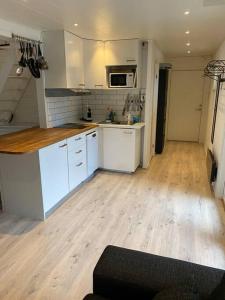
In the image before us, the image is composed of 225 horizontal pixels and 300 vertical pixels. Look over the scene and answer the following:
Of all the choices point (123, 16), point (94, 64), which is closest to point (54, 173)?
point (123, 16)

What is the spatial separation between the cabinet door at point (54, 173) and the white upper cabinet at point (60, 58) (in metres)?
0.99

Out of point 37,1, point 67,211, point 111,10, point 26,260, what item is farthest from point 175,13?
point 26,260

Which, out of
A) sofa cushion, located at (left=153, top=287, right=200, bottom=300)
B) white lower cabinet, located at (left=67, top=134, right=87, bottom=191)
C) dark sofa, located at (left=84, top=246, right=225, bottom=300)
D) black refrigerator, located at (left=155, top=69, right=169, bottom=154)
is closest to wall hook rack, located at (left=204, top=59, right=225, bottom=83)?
black refrigerator, located at (left=155, top=69, right=169, bottom=154)

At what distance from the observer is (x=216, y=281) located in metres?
1.20

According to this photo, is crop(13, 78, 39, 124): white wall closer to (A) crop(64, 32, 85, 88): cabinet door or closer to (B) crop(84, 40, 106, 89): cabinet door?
(A) crop(64, 32, 85, 88): cabinet door

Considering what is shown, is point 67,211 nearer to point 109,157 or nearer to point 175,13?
point 109,157

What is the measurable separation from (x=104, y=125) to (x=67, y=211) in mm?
1707

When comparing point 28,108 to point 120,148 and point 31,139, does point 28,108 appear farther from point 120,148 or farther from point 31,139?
point 120,148

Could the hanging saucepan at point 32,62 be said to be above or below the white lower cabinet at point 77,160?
above

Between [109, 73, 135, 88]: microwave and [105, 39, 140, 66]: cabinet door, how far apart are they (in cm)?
19

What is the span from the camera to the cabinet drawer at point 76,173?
3.29 m

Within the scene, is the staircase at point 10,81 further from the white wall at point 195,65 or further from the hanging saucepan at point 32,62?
the white wall at point 195,65

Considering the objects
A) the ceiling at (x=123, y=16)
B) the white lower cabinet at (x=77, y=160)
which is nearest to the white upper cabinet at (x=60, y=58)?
the ceiling at (x=123, y=16)

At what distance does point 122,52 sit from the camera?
379 centimetres
